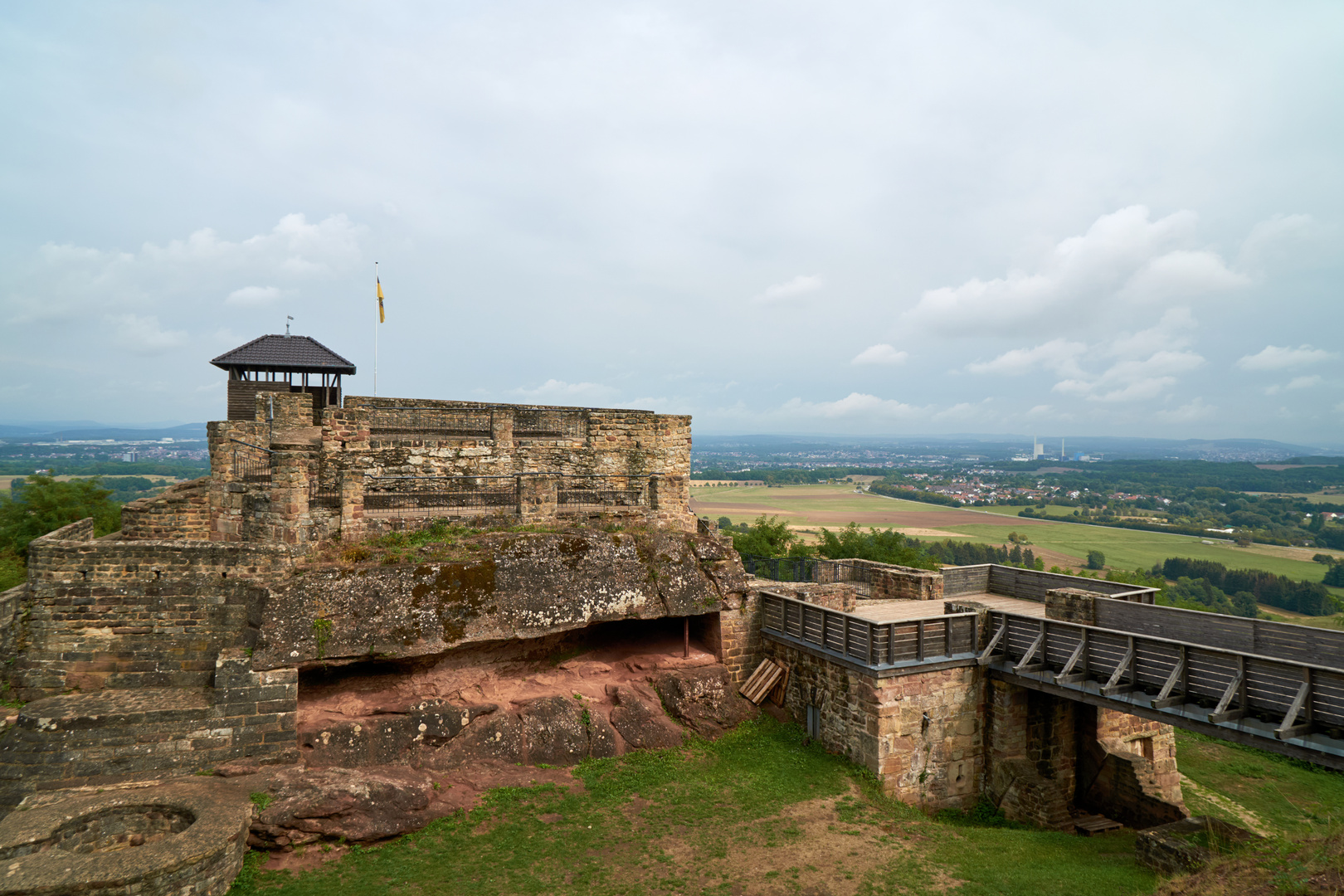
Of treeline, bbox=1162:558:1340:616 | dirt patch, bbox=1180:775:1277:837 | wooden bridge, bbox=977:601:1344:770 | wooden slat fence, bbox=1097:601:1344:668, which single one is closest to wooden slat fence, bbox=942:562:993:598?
wooden bridge, bbox=977:601:1344:770

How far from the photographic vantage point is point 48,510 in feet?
90.5

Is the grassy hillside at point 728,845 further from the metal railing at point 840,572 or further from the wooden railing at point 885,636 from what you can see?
the metal railing at point 840,572

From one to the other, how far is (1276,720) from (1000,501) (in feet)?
416

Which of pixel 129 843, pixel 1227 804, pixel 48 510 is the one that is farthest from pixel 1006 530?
pixel 129 843

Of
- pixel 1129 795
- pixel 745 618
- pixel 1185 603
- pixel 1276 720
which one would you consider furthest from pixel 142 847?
pixel 1185 603

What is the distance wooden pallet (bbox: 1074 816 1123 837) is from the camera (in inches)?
521

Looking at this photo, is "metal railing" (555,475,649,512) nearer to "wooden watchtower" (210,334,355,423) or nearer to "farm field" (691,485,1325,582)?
"wooden watchtower" (210,334,355,423)

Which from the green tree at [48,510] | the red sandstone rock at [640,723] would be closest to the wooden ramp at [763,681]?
the red sandstone rock at [640,723]

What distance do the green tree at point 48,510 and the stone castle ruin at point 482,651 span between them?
44.7 ft

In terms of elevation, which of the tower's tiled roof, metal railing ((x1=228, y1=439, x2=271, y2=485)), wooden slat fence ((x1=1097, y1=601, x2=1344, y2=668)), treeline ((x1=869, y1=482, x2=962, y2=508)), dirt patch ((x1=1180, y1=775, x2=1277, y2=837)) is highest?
the tower's tiled roof

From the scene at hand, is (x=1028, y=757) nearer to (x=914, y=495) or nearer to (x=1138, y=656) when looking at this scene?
(x=1138, y=656)

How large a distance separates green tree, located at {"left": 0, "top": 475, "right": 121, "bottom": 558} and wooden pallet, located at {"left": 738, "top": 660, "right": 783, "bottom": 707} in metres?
27.0

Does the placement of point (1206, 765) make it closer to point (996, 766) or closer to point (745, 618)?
point (996, 766)

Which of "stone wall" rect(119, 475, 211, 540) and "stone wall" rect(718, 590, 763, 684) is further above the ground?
"stone wall" rect(119, 475, 211, 540)
